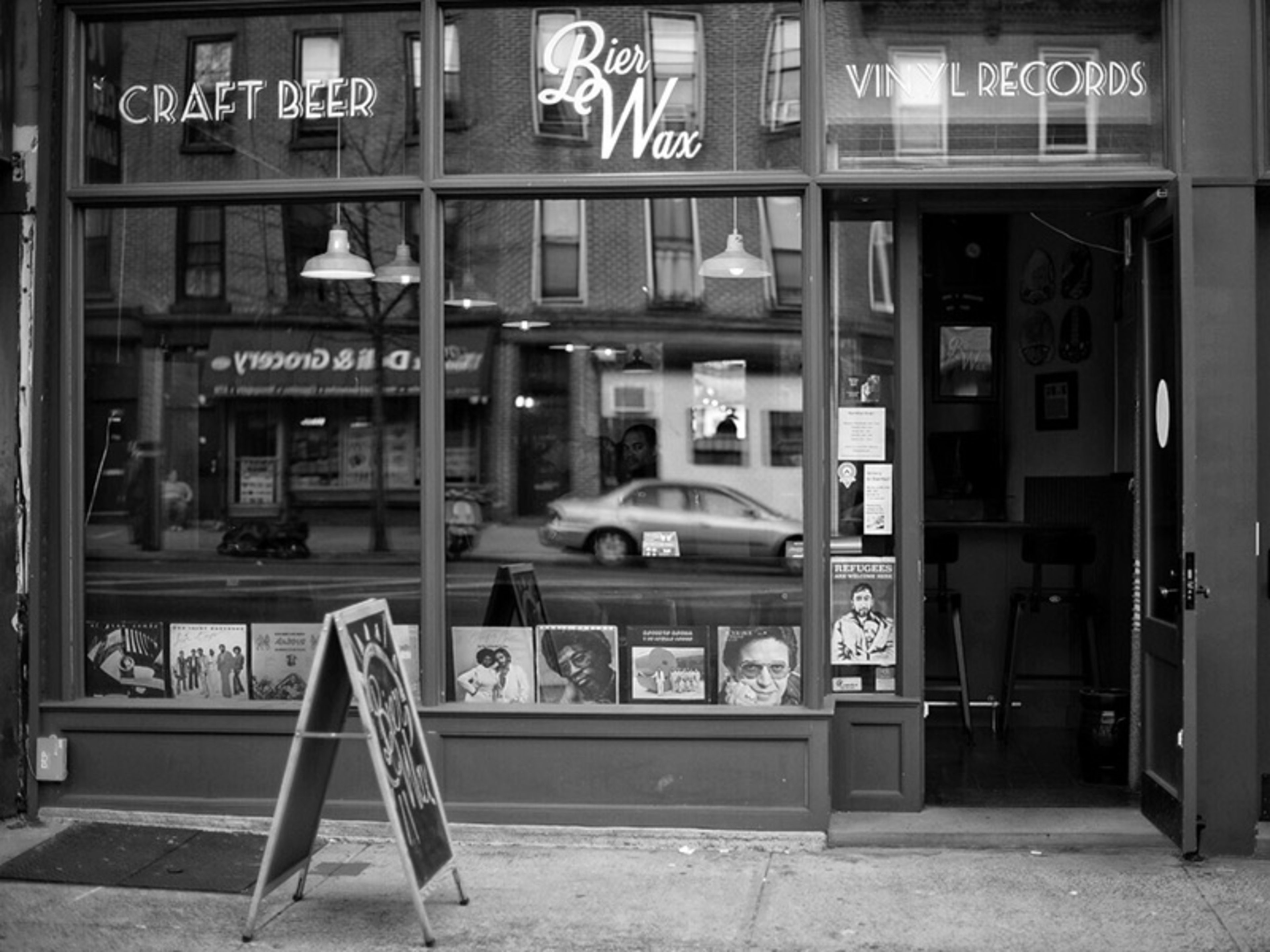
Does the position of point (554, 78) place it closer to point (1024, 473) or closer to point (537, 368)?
point (537, 368)

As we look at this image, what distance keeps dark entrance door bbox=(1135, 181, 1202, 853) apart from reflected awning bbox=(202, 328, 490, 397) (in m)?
3.22

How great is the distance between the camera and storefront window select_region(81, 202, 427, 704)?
7879mm

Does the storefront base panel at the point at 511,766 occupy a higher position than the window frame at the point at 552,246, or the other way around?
the window frame at the point at 552,246

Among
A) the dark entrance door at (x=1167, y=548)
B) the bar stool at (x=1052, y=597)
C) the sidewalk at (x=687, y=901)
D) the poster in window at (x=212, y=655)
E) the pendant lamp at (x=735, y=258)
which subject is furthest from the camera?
the bar stool at (x=1052, y=597)

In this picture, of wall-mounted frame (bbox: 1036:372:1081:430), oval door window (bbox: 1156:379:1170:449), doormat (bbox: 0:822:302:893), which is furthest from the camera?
wall-mounted frame (bbox: 1036:372:1081:430)

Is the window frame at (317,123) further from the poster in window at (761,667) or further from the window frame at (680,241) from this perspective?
the poster in window at (761,667)

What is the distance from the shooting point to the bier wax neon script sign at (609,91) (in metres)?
7.65

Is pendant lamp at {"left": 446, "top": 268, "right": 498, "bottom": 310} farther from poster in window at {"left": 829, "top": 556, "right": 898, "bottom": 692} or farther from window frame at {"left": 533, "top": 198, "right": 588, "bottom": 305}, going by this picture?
poster in window at {"left": 829, "top": 556, "right": 898, "bottom": 692}

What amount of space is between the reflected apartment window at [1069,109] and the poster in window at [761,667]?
260 cm

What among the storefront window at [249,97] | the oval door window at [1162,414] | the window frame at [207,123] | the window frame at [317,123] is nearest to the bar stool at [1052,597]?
the oval door window at [1162,414]

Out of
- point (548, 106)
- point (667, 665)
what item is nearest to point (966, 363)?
point (667, 665)

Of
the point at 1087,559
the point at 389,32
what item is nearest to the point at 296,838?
the point at 389,32

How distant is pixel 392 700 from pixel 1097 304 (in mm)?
6053

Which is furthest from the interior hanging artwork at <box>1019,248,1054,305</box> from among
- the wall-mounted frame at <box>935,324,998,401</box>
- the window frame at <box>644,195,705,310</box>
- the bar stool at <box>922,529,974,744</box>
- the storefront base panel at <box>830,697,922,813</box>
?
the storefront base panel at <box>830,697,922,813</box>
